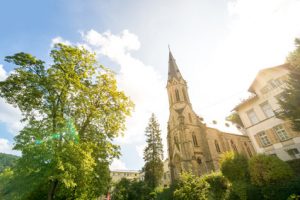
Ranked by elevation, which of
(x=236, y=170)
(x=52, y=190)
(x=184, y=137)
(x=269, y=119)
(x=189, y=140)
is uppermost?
(x=184, y=137)

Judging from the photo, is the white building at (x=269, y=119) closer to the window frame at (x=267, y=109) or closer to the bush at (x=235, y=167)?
the window frame at (x=267, y=109)

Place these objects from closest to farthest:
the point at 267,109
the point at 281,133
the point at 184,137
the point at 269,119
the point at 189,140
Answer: the point at 281,133 → the point at 269,119 → the point at 267,109 → the point at 189,140 → the point at 184,137

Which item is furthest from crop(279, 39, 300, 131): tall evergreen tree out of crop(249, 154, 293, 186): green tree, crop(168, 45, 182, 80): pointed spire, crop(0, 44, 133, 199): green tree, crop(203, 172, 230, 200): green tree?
crop(168, 45, 182, 80): pointed spire

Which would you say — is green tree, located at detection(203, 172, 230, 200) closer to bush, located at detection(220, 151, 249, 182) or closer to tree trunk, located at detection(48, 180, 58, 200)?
bush, located at detection(220, 151, 249, 182)

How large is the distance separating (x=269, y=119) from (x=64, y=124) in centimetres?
2311

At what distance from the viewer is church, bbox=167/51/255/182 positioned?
32969 mm

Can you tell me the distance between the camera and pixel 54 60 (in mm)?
13352

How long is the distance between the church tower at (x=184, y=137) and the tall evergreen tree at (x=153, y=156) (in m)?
3.15

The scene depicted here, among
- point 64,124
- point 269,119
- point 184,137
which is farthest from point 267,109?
point 64,124

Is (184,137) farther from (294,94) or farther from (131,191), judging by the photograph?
(294,94)

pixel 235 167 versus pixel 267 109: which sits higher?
pixel 267 109

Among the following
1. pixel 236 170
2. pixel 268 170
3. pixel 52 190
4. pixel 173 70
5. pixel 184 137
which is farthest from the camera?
pixel 173 70

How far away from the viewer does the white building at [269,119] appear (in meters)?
19.0

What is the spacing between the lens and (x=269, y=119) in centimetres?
2091
